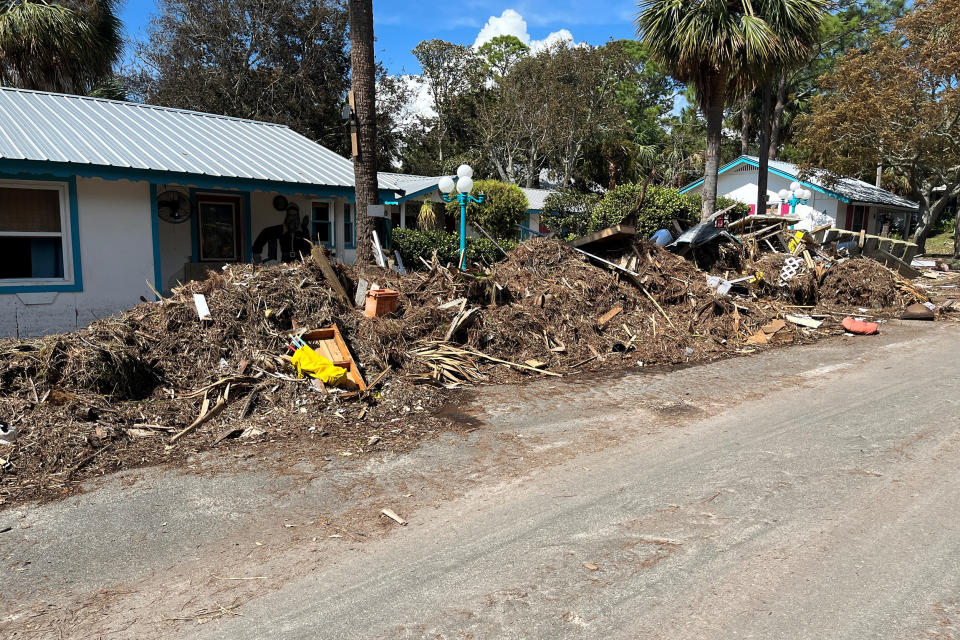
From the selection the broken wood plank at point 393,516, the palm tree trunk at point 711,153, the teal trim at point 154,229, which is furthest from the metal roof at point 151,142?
the palm tree trunk at point 711,153

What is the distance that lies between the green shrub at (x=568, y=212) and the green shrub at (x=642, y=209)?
3.31 m

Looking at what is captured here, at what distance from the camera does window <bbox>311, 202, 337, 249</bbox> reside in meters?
13.7

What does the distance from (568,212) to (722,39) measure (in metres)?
9.98

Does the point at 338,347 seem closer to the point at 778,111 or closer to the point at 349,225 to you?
the point at 349,225

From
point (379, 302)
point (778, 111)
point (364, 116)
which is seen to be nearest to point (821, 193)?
point (778, 111)

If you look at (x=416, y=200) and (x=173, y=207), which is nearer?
(x=173, y=207)

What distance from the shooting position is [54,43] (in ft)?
53.1

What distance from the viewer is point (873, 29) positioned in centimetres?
3897

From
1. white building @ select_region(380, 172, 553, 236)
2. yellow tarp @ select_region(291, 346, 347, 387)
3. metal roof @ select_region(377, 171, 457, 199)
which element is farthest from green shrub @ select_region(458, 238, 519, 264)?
yellow tarp @ select_region(291, 346, 347, 387)

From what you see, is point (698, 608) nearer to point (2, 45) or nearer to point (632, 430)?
point (632, 430)

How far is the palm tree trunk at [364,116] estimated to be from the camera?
31.7 ft

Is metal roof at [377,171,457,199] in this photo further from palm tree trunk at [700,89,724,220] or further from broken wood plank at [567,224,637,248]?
broken wood plank at [567,224,637,248]

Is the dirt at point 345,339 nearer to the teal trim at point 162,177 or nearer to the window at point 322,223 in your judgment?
the teal trim at point 162,177

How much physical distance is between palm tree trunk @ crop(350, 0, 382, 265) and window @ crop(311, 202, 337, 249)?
3553 mm
